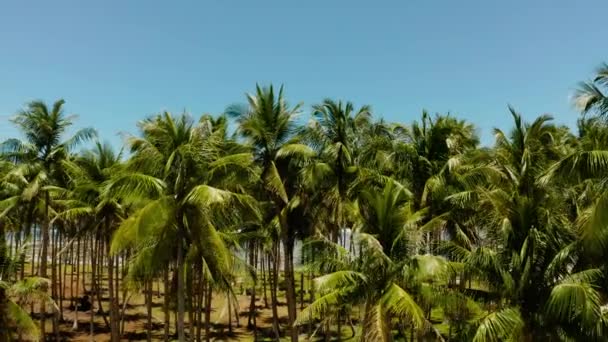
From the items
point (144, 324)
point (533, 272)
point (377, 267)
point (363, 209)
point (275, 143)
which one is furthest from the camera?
point (144, 324)

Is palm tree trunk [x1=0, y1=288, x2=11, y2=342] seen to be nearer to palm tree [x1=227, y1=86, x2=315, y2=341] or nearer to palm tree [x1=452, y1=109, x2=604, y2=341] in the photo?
palm tree [x1=227, y1=86, x2=315, y2=341]

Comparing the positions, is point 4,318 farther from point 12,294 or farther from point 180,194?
point 180,194

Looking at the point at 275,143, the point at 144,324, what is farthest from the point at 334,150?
the point at 144,324

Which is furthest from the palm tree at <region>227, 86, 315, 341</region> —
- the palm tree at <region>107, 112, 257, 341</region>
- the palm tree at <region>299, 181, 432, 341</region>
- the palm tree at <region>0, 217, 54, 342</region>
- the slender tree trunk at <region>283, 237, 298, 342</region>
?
the palm tree at <region>0, 217, 54, 342</region>

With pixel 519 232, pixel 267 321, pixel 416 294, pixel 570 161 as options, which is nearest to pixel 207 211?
pixel 416 294

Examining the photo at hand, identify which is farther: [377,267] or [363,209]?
[363,209]

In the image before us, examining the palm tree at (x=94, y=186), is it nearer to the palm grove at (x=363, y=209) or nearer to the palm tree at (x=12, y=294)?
the palm grove at (x=363, y=209)

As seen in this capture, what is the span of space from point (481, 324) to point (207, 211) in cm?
948

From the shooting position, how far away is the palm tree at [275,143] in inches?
924

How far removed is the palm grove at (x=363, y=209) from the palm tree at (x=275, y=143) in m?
0.08

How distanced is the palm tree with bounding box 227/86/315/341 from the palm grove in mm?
76

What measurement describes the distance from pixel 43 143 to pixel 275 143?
12.3 m

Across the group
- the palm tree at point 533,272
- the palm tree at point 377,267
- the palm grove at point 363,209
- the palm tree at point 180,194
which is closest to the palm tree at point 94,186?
the palm grove at point 363,209

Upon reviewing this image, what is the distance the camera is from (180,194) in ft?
60.7
